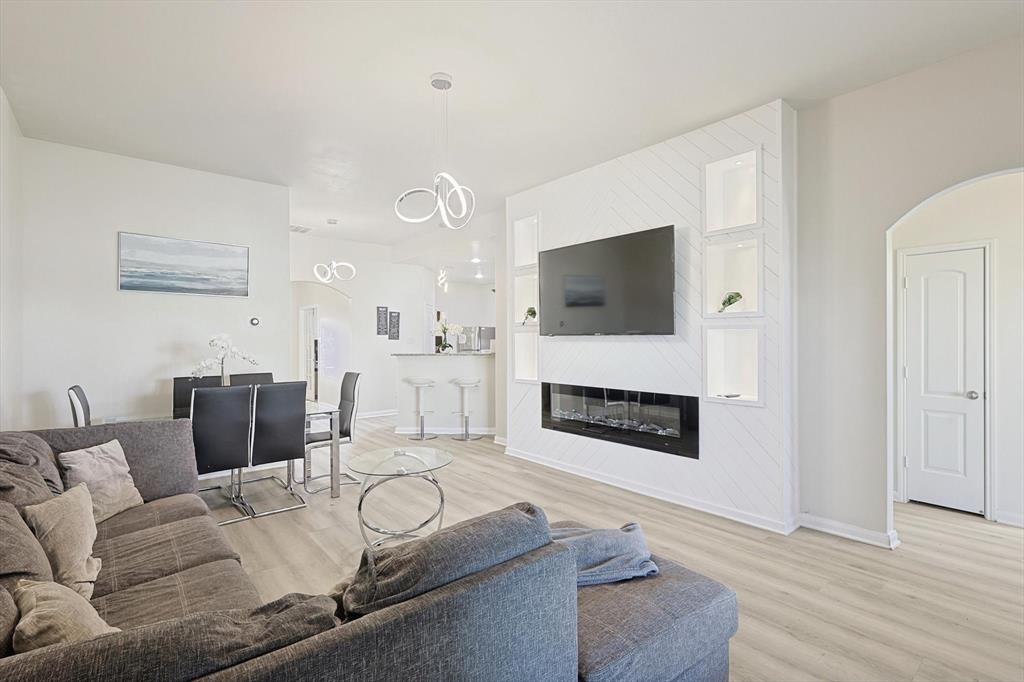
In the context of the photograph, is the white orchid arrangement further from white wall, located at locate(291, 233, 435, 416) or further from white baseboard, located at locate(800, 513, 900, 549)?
white baseboard, located at locate(800, 513, 900, 549)

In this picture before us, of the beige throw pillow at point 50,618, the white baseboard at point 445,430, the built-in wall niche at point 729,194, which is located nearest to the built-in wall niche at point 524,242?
the built-in wall niche at point 729,194

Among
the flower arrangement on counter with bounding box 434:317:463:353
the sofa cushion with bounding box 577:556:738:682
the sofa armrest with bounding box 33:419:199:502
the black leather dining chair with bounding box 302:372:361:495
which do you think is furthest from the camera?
the flower arrangement on counter with bounding box 434:317:463:353

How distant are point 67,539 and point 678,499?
389cm

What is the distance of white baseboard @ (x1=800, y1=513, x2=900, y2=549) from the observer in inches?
130

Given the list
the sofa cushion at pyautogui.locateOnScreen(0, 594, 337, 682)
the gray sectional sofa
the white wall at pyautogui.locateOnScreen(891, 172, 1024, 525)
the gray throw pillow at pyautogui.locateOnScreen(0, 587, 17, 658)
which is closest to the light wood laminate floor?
the white wall at pyautogui.locateOnScreen(891, 172, 1024, 525)

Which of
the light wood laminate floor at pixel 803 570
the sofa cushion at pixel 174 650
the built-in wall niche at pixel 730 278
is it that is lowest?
the light wood laminate floor at pixel 803 570

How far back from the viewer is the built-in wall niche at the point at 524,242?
5.87 metres

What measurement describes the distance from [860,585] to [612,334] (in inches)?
102

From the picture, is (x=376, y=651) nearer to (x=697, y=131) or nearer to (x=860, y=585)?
(x=860, y=585)

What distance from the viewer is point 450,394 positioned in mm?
7406

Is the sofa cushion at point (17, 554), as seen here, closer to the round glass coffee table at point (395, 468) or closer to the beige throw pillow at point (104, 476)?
the beige throw pillow at point (104, 476)

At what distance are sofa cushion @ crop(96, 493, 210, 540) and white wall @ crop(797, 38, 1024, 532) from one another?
4.03 m

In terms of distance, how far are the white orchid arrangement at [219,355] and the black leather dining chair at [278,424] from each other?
100 centimetres

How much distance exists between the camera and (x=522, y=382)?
5883mm
